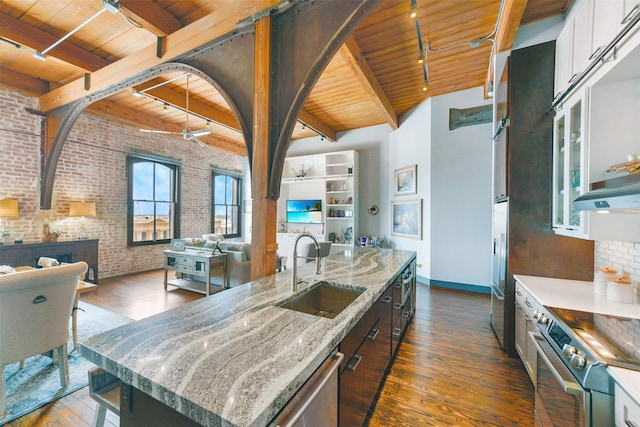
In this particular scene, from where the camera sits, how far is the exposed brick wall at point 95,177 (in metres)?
4.32

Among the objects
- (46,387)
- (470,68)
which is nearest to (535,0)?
(470,68)

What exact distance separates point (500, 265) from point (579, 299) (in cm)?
94

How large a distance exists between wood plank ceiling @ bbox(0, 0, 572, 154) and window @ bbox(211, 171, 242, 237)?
287 centimetres

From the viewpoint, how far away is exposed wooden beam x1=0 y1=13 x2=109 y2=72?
9.56 ft

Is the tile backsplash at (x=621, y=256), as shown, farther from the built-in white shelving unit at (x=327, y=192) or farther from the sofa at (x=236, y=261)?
the built-in white shelving unit at (x=327, y=192)

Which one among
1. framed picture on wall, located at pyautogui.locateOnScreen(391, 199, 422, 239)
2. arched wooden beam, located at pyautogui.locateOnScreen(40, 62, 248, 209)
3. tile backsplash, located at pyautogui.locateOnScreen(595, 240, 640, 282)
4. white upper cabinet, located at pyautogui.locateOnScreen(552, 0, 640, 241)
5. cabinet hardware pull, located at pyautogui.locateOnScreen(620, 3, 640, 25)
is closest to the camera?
cabinet hardware pull, located at pyautogui.locateOnScreen(620, 3, 640, 25)

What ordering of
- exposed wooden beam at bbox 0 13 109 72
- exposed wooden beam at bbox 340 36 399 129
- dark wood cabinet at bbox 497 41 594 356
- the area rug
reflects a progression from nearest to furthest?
1. the area rug
2. dark wood cabinet at bbox 497 41 594 356
3. exposed wooden beam at bbox 0 13 109 72
4. exposed wooden beam at bbox 340 36 399 129

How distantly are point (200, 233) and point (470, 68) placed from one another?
7.21 meters

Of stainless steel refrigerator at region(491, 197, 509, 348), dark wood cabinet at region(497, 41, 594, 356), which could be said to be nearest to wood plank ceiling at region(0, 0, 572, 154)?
dark wood cabinet at region(497, 41, 594, 356)

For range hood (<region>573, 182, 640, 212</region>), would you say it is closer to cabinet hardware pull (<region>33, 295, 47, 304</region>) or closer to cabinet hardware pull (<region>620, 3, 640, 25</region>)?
cabinet hardware pull (<region>620, 3, 640, 25</region>)

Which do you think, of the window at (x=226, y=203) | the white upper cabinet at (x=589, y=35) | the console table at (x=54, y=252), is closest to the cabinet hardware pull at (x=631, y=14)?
the white upper cabinet at (x=589, y=35)

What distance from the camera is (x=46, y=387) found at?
1.99m

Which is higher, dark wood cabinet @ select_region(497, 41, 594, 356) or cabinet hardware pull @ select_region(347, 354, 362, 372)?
dark wood cabinet @ select_region(497, 41, 594, 356)

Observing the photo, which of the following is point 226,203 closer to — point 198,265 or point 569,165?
point 198,265
